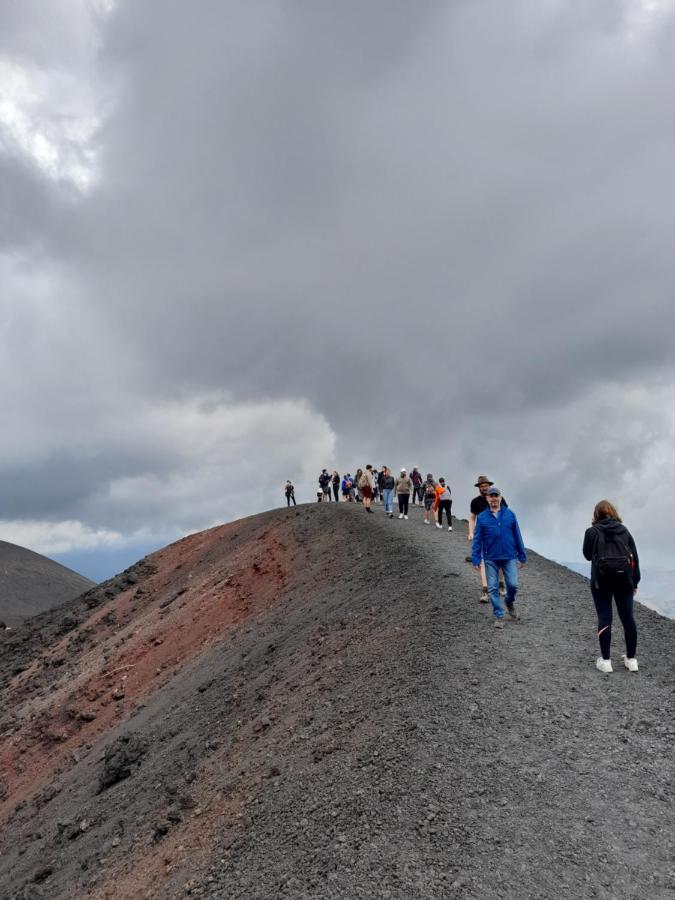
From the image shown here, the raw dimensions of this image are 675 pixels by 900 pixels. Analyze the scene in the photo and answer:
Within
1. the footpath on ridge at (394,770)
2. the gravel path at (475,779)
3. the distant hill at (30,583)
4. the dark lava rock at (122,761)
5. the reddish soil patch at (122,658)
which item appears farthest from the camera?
the distant hill at (30,583)

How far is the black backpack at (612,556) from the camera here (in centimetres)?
829

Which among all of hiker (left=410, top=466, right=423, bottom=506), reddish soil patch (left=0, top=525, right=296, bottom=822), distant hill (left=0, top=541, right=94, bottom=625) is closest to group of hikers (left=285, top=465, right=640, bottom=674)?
reddish soil patch (left=0, top=525, right=296, bottom=822)

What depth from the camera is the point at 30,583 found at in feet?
255

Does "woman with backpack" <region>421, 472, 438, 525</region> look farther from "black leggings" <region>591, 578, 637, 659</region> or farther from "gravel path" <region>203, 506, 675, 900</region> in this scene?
"black leggings" <region>591, 578, 637, 659</region>

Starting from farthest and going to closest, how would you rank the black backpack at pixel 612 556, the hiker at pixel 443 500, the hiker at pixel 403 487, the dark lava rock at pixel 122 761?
the hiker at pixel 403 487 < the hiker at pixel 443 500 < the dark lava rock at pixel 122 761 < the black backpack at pixel 612 556

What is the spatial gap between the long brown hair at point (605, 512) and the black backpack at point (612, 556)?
223mm

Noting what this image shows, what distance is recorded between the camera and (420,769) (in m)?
6.33

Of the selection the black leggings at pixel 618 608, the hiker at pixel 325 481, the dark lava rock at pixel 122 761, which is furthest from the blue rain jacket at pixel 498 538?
the hiker at pixel 325 481

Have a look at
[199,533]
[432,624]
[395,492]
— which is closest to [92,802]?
[432,624]

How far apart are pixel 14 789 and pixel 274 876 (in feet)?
52.8

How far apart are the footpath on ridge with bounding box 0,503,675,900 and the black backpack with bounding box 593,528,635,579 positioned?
147 cm

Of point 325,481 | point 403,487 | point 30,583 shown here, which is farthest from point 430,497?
point 30,583

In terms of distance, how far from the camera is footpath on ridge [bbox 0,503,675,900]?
5.19 meters

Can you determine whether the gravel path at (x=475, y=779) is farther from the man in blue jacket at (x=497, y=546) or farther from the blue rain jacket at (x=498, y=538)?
the blue rain jacket at (x=498, y=538)
